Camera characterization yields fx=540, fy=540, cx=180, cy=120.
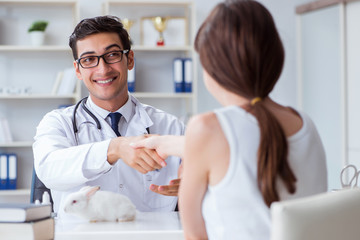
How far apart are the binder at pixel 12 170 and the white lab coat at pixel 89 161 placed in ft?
7.75

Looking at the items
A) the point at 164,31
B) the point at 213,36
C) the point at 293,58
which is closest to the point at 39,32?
the point at 164,31

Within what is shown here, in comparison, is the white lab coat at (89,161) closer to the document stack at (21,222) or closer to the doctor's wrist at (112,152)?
the doctor's wrist at (112,152)

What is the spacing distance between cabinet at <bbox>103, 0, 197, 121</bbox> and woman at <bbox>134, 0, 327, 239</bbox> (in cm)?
370

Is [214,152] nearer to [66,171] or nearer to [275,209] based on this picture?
[275,209]

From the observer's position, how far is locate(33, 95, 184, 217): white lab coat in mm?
1999

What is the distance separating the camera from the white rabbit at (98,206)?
5.44ft

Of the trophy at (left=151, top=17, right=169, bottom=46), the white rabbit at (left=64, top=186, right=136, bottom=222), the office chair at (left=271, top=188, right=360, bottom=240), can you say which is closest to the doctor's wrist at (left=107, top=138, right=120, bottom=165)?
the white rabbit at (left=64, top=186, right=136, bottom=222)

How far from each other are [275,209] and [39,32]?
4059mm

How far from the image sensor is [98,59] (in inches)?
92.3

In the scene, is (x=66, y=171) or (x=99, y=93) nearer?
(x=66, y=171)

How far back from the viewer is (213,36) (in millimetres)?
1131

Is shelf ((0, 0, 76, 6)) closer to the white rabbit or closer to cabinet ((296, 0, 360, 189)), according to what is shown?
cabinet ((296, 0, 360, 189))

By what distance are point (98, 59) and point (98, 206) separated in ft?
2.86

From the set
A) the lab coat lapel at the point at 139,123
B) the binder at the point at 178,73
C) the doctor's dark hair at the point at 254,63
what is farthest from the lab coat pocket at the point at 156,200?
the binder at the point at 178,73
